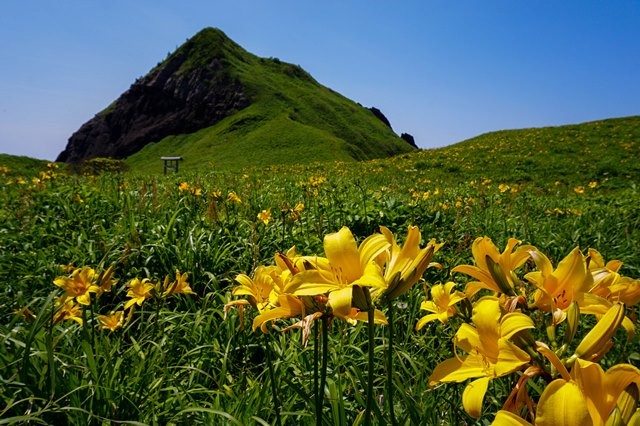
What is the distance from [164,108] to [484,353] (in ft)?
228

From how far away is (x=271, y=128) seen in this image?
132 ft

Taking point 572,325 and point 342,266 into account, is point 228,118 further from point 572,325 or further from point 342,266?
point 572,325

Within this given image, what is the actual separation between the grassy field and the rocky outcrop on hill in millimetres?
50016

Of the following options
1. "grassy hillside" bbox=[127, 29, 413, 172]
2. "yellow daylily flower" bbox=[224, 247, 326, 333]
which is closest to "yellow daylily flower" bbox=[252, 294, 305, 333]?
"yellow daylily flower" bbox=[224, 247, 326, 333]

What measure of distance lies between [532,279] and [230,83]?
190ft

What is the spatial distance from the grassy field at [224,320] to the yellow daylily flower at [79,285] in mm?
23

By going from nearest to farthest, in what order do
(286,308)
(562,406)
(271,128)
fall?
(562,406) → (286,308) → (271,128)

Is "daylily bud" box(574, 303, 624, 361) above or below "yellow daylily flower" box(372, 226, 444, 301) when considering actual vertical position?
below

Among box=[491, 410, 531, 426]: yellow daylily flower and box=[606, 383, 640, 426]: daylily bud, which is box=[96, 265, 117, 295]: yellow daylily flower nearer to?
box=[491, 410, 531, 426]: yellow daylily flower

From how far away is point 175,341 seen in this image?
6.90 feet

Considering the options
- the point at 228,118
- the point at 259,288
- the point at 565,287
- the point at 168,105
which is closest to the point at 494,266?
the point at 565,287

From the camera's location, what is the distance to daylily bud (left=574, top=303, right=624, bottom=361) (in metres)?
0.65

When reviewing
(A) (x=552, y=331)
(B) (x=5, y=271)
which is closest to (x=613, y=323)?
(A) (x=552, y=331)

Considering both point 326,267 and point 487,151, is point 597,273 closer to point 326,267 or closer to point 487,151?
point 326,267
